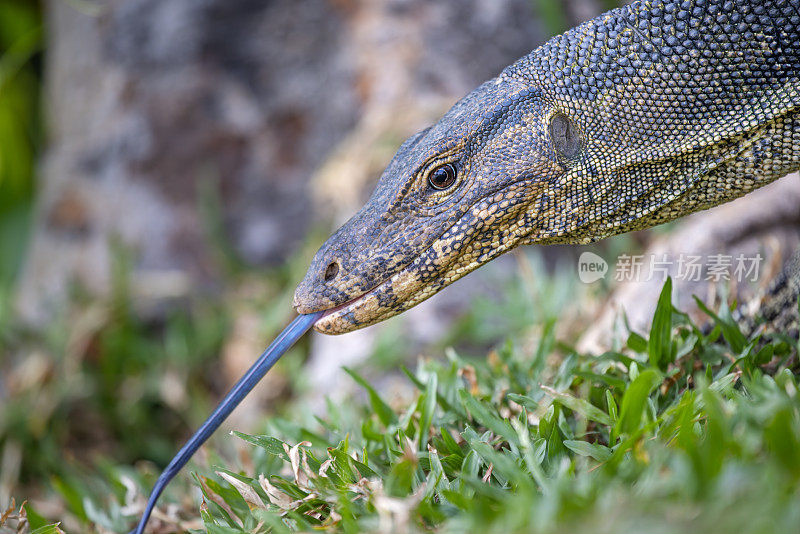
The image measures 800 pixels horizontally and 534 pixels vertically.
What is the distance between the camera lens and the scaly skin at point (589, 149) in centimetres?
195

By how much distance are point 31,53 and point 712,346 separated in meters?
6.96

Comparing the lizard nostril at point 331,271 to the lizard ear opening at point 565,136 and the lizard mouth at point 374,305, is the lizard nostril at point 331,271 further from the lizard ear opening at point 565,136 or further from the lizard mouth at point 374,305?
the lizard ear opening at point 565,136

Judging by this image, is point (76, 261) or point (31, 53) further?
point (31, 53)

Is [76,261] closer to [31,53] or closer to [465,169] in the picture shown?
[31,53]

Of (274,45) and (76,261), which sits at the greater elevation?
(274,45)

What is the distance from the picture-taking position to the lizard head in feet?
6.45

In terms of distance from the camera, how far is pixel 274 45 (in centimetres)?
526

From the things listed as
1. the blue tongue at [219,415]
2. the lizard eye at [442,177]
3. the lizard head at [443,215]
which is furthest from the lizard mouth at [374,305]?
the lizard eye at [442,177]

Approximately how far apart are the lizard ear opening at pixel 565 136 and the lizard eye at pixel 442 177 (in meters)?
0.31

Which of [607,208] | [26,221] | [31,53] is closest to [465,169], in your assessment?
[607,208]

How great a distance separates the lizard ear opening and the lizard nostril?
28.8 inches

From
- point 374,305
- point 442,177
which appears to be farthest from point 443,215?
point 374,305

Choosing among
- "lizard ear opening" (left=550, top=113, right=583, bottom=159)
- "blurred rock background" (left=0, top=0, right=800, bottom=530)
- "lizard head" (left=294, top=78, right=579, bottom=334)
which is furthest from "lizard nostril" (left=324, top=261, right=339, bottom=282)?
"blurred rock background" (left=0, top=0, right=800, bottom=530)

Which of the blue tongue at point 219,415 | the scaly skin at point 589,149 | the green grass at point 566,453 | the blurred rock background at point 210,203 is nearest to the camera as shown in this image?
the green grass at point 566,453
